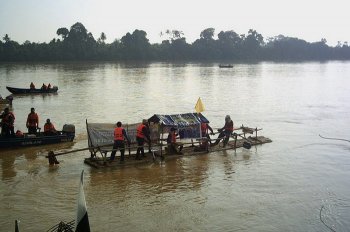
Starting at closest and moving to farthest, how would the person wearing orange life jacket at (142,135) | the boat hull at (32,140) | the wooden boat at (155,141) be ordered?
the wooden boat at (155,141) < the person wearing orange life jacket at (142,135) < the boat hull at (32,140)

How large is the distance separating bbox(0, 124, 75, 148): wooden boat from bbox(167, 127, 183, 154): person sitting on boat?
5160 mm

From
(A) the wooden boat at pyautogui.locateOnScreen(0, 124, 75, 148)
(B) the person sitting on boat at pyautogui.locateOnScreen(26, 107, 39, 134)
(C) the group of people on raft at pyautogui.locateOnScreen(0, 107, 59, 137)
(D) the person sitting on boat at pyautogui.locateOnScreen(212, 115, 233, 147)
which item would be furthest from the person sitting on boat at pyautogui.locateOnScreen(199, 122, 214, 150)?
(B) the person sitting on boat at pyautogui.locateOnScreen(26, 107, 39, 134)

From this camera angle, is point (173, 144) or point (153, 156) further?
point (173, 144)

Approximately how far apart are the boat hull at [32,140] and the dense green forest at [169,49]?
98.5m

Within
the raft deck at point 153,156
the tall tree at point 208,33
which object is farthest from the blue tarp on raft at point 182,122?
the tall tree at point 208,33

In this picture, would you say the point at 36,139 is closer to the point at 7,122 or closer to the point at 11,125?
the point at 11,125

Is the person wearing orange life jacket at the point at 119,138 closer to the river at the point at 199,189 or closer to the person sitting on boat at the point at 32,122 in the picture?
the river at the point at 199,189

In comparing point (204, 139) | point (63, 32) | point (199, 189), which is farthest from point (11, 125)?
point (63, 32)

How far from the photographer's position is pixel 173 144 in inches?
608

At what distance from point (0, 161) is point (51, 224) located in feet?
21.2

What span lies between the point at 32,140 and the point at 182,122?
6.32 metres

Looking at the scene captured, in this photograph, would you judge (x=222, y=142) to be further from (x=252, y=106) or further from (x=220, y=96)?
(x=220, y=96)

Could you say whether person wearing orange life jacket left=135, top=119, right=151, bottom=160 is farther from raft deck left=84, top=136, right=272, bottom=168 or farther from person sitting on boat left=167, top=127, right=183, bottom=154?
person sitting on boat left=167, top=127, right=183, bottom=154

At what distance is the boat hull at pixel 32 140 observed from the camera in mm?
16594
